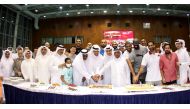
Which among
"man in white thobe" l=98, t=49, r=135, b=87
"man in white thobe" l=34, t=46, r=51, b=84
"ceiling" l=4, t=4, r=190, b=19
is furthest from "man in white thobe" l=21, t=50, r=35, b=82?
"ceiling" l=4, t=4, r=190, b=19

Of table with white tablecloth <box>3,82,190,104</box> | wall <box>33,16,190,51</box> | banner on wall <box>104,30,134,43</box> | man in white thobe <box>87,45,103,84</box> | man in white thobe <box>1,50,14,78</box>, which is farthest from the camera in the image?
wall <box>33,16,190,51</box>

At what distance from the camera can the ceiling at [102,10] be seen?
436 inches

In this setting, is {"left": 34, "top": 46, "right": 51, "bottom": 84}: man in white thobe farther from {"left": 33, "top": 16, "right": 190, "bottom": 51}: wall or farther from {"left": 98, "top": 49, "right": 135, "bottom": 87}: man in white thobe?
{"left": 33, "top": 16, "right": 190, "bottom": 51}: wall

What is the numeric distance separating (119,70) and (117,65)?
0.10m

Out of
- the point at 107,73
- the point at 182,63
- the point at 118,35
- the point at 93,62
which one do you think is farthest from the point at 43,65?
the point at 118,35

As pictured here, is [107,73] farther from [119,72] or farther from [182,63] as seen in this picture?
[182,63]

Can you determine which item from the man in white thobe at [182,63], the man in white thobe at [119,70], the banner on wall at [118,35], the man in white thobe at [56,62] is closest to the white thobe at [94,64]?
the man in white thobe at [119,70]

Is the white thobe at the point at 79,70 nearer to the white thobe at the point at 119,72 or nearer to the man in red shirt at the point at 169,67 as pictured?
the white thobe at the point at 119,72

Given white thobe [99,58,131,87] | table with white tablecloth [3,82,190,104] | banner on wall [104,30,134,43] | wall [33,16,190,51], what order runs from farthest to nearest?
1. wall [33,16,190,51]
2. banner on wall [104,30,134,43]
3. white thobe [99,58,131,87]
4. table with white tablecloth [3,82,190,104]

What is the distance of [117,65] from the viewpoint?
4027 millimetres

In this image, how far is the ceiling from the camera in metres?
11.1

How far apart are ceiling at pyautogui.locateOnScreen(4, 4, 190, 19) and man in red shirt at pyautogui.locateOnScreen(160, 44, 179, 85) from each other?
7703 millimetres

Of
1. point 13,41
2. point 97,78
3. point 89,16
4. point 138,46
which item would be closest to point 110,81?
point 97,78

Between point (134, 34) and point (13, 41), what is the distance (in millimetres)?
6645
